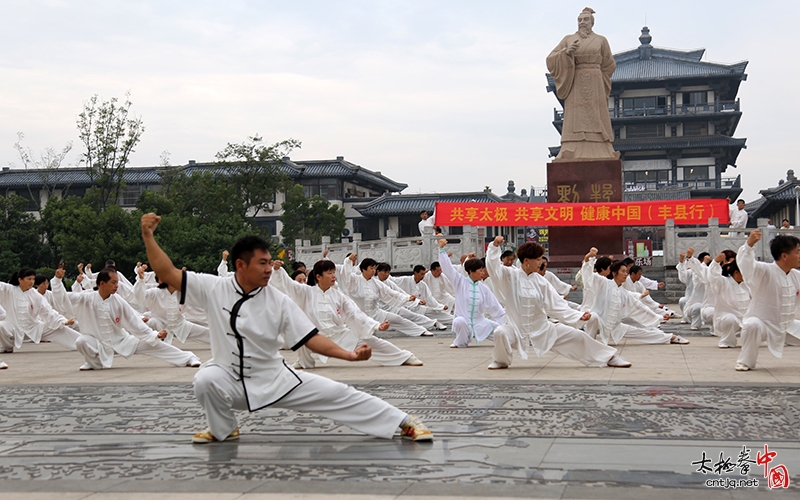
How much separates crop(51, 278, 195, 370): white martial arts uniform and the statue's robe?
46.8 feet

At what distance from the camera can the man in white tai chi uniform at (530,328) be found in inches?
Result: 296

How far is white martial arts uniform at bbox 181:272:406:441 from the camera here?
4301 millimetres

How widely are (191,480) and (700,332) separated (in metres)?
10.0

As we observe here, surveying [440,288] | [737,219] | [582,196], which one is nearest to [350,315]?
[440,288]

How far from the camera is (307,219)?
105 feet

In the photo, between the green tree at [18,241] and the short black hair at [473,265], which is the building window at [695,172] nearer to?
the green tree at [18,241]

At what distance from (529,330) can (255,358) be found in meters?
3.90

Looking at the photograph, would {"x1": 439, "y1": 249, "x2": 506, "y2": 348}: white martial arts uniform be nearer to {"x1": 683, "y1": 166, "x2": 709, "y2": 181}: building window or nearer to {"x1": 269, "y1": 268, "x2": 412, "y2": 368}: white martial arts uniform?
{"x1": 269, "y1": 268, "x2": 412, "y2": 368}: white martial arts uniform

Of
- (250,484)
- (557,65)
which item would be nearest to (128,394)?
(250,484)

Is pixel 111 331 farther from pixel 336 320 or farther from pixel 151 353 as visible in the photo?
pixel 336 320

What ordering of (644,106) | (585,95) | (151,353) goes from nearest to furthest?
(151,353) → (585,95) → (644,106)

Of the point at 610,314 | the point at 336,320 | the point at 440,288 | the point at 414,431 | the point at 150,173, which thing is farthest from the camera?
the point at 150,173

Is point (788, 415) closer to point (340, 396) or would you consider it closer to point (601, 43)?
point (340, 396)

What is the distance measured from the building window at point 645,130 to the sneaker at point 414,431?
4022 cm
